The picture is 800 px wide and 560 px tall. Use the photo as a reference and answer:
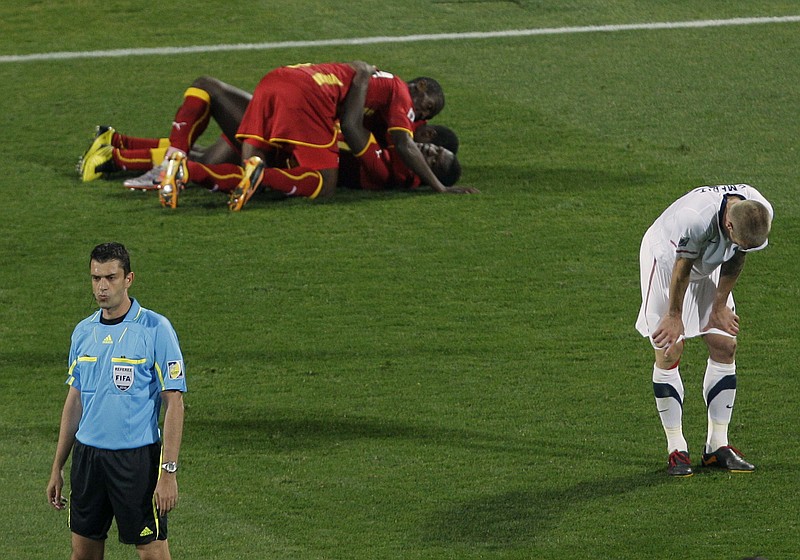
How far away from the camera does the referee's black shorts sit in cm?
462

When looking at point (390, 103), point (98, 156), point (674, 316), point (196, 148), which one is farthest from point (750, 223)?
→ point (98, 156)

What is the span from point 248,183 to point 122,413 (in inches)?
207

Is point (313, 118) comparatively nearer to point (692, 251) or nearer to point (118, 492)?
point (692, 251)

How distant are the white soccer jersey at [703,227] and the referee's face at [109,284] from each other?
7.39 feet

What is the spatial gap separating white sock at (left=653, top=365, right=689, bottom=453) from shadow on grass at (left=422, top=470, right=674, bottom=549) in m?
0.16

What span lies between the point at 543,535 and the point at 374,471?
3.11ft

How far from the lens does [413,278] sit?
28.9 ft

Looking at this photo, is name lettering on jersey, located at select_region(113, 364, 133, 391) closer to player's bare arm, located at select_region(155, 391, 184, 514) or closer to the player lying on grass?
player's bare arm, located at select_region(155, 391, 184, 514)

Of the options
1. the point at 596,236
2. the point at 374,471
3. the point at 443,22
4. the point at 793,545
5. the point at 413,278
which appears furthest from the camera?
the point at 443,22

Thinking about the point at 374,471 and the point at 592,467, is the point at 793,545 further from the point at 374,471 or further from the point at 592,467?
the point at 374,471

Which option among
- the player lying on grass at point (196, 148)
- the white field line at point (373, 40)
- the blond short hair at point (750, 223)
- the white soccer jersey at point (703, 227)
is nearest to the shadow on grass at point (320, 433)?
the white soccer jersey at point (703, 227)

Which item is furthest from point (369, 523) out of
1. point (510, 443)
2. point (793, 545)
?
point (793, 545)

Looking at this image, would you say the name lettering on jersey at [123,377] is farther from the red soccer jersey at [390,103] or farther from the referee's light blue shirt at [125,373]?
the red soccer jersey at [390,103]

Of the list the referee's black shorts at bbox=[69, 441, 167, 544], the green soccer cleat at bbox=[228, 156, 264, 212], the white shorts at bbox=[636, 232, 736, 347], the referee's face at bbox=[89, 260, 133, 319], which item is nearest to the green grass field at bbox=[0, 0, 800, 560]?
the green soccer cleat at bbox=[228, 156, 264, 212]
